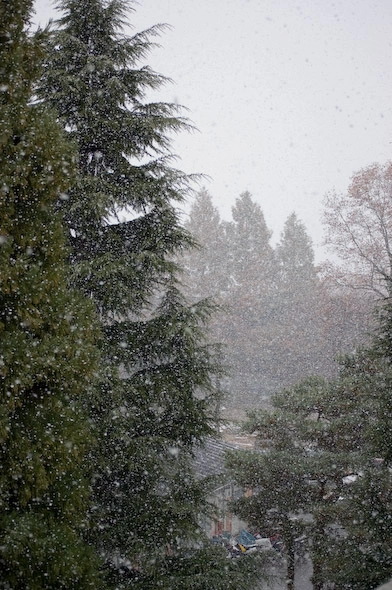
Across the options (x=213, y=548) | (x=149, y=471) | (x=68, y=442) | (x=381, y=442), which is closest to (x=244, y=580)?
(x=213, y=548)

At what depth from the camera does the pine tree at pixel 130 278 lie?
518 centimetres

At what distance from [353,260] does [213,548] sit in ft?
58.3

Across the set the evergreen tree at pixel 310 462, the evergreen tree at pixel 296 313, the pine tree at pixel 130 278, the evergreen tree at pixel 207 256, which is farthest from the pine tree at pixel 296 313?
the pine tree at pixel 130 278

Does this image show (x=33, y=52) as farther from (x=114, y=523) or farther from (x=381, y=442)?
(x=381, y=442)

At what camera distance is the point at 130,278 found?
18.4ft

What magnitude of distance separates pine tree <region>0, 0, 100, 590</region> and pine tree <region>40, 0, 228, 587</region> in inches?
51.8

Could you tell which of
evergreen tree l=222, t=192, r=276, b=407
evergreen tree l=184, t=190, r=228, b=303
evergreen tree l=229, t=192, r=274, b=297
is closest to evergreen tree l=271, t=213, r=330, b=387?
evergreen tree l=222, t=192, r=276, b=407

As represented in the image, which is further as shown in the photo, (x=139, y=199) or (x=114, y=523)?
(x=139, y=199)

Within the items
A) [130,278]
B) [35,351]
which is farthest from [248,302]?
[35,351]

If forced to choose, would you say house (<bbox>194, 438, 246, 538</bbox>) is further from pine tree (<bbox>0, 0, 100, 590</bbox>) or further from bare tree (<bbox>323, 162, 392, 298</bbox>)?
pine tree (<bbox>0, 0, 100, 590</bbox>)

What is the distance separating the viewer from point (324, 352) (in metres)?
34.0

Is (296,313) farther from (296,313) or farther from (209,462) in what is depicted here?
(209,462)

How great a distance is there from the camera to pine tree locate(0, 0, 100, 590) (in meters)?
3.20

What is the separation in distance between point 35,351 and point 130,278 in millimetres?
2417
